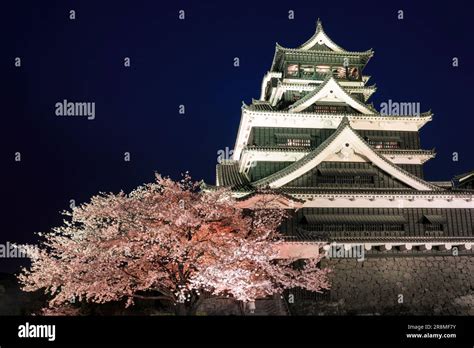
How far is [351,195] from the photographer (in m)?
25.4

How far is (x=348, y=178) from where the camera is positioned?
2673cm

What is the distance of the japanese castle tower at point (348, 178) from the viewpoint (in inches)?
987

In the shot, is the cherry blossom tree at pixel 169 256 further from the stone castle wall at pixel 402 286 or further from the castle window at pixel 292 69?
the castle window at pixel 292 69

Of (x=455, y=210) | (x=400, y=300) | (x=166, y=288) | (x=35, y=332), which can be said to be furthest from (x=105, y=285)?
(x=455, y=210)

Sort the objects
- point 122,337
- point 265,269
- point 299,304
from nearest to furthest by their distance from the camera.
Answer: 1. point 122,337
2. point 265,269
3. point 299,304

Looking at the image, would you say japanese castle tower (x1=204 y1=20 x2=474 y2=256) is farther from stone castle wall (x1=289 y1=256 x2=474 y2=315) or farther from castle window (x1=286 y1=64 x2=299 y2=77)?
castle window (x1=286 y1=64 x2=299 y2=77)

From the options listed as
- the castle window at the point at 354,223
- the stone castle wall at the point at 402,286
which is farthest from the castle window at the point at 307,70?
the stone castle wall at the point at 402,286

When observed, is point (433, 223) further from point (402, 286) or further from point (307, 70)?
point (307, 70)

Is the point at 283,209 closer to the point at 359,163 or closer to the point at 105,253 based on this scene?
the point at 359,163

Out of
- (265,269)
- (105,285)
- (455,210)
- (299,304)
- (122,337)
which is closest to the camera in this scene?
(122,337)

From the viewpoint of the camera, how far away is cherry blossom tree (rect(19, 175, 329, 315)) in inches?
708

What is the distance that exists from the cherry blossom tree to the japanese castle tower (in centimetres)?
359

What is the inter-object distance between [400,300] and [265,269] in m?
9.12

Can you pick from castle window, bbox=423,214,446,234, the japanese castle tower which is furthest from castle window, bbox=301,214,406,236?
castle window, bbox=423,214,446,234
